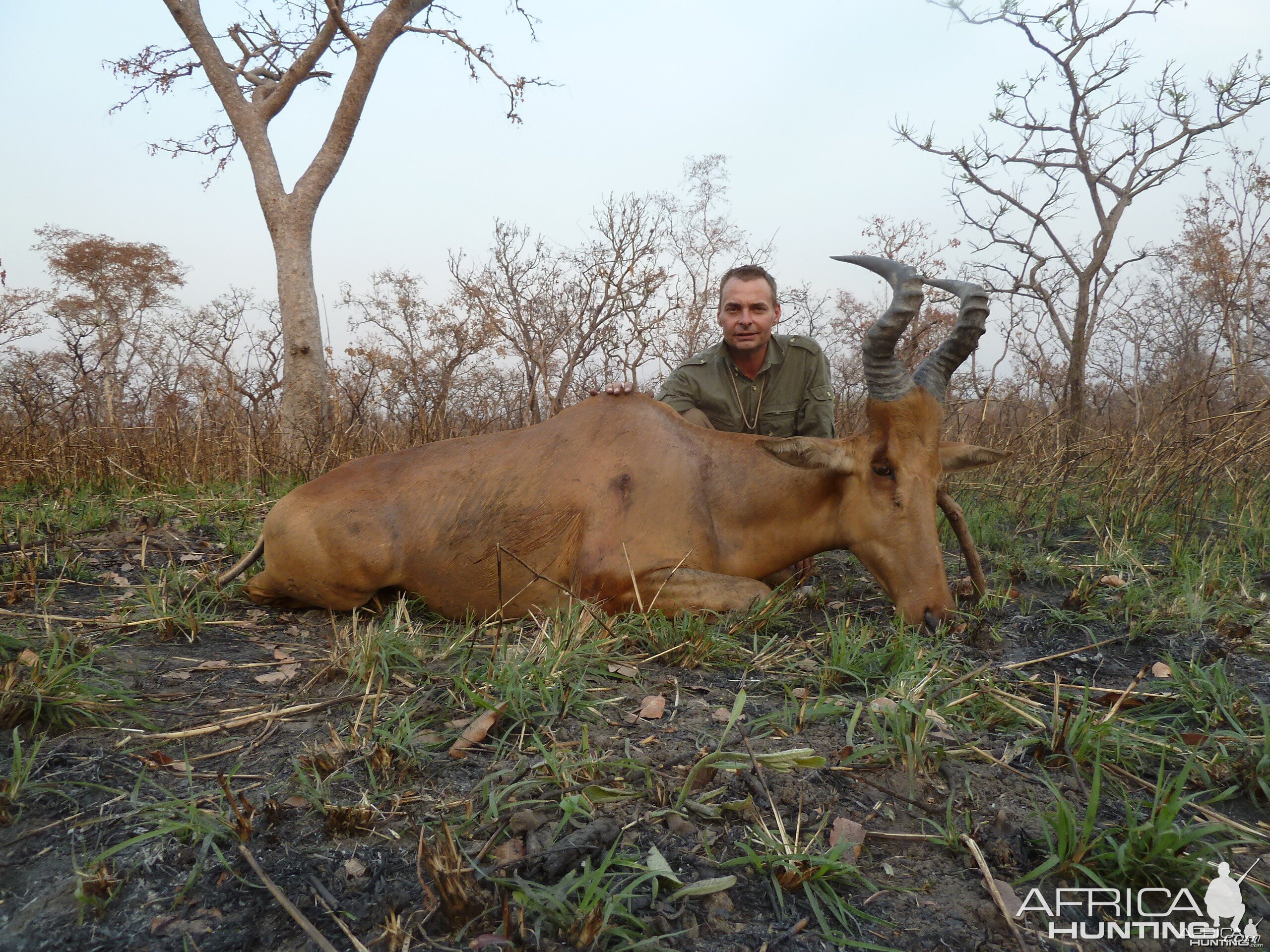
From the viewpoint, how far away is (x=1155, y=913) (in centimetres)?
161

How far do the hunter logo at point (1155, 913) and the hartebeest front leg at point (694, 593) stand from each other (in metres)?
1.98

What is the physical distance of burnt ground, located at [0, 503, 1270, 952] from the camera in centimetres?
157

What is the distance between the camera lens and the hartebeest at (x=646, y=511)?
12.0 feet

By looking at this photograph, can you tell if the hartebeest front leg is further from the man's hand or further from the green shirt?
the green shirt

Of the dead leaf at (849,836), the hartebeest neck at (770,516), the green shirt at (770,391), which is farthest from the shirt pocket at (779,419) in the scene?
the dead leaf at (849,836)

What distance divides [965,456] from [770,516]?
1149 mm

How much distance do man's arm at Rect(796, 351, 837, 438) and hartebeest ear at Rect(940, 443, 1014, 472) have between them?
1.59 m

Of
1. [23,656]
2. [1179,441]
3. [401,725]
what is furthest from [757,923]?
[1179,441]

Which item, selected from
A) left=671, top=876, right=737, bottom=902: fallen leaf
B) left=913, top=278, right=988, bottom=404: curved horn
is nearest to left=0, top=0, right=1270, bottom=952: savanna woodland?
left=671, top=876, right=737, bottom=902: fallen leaf

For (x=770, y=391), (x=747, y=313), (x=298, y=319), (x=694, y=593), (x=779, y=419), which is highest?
(x=298, y=319)

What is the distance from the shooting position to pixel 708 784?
2016mm

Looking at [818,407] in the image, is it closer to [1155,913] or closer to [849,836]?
[849,836]

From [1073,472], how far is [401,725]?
5.93 meters

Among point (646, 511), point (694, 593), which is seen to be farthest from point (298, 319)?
point (694, 593)
